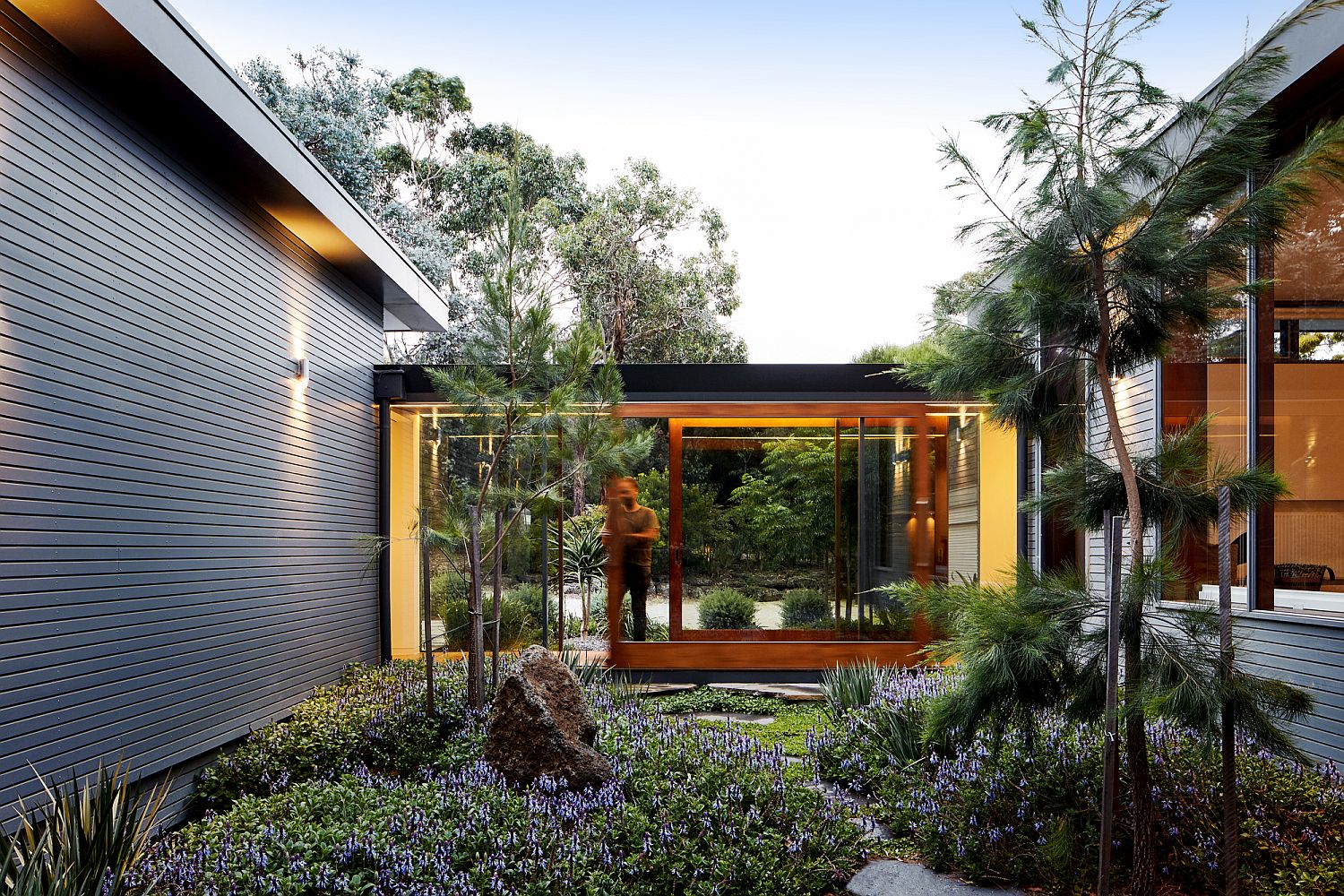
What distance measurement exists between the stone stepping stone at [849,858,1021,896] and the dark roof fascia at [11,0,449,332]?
4.70 m

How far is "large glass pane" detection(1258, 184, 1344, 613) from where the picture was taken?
4.27m

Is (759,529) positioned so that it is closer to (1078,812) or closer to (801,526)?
(801,526)

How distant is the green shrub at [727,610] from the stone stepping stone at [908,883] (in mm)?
4021

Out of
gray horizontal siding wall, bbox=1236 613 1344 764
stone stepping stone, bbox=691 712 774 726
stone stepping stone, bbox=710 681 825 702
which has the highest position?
gray horizontal siding wall, bbox=1236 613 1344 764

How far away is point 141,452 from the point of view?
4312 mm

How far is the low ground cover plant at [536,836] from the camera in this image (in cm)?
318

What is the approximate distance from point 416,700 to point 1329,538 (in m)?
5.25

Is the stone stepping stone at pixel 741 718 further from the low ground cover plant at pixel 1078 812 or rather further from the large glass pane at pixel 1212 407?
the large glass pane at pixel 1212 407

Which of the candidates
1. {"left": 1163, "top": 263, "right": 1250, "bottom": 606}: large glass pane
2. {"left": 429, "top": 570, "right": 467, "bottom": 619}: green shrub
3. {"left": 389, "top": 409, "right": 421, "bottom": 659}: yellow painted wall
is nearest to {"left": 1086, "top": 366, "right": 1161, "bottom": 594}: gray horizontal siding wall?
{"left": 1163, "top": 263, "right": 1250, "bottom": 606}: large glass pane

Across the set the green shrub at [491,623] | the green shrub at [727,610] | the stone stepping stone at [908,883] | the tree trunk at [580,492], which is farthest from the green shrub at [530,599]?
the stone stepping stone at [908,883]

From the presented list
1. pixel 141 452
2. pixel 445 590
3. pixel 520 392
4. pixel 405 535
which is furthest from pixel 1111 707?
pixel 405 535

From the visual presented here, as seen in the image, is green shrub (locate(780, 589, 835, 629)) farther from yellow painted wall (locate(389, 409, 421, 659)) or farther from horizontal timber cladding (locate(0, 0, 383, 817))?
horizontal timber cladding (locate(0, 0, 383, 817))

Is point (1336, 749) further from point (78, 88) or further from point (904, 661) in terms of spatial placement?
point (78, 88)

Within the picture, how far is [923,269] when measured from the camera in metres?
24.0
